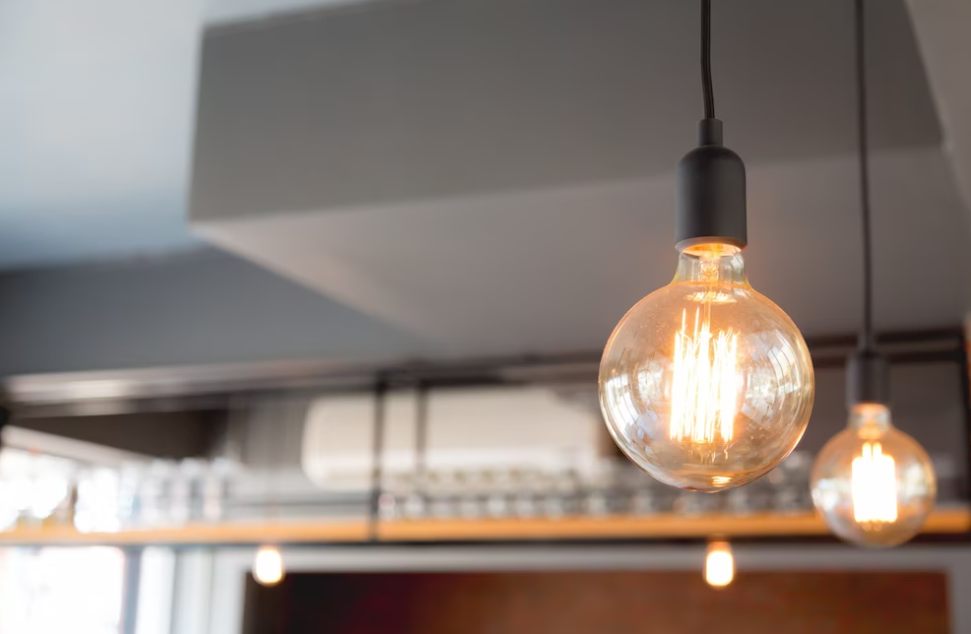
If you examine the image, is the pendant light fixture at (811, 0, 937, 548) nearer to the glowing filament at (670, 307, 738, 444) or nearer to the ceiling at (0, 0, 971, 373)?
the ceiling at (0, 0, 971, 373)

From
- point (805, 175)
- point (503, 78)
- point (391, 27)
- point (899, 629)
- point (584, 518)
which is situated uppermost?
point (391, 27)

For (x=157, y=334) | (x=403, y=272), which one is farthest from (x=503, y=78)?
(x=157, y=334)

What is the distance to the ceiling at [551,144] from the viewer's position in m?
1.23

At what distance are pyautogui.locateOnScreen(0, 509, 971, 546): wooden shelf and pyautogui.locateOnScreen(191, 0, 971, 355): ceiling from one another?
52 centimetres

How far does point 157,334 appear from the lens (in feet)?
8.28

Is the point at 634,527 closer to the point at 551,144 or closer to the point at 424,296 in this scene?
the point at 424,296

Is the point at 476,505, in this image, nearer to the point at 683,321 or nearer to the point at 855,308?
the point at 855,308

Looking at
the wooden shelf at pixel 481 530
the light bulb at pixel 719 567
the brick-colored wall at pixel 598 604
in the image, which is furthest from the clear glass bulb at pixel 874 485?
the brick-colored wall at pixel 598 604

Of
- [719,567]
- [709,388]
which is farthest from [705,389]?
[719,567]

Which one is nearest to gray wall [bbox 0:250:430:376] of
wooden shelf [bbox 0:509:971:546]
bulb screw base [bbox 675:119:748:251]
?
wooden shelf [bbox 0:509:971:546]

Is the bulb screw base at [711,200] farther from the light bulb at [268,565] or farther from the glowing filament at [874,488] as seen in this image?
the light bulb at [268,565]

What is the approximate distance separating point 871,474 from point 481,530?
49.3 inches

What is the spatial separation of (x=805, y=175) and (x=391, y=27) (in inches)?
24.3

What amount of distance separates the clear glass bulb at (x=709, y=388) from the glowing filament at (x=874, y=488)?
553 millimetres
